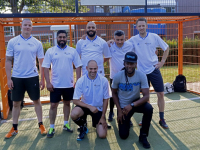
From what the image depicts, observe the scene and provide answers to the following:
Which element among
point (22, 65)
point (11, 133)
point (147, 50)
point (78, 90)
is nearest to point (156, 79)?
point (147, 50)

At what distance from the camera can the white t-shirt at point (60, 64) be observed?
4.14 m

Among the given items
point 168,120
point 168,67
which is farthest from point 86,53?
point 168,67

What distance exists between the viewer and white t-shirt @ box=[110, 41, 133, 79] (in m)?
4.67

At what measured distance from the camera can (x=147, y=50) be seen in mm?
4512

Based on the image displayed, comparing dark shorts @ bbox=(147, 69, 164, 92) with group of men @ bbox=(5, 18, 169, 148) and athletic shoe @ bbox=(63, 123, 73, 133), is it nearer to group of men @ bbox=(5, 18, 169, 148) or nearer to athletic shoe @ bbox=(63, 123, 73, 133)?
group of men @ bbox=(5, 18, 169, 148)

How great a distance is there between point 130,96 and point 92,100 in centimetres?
74

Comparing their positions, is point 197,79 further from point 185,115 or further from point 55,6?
point 55,6

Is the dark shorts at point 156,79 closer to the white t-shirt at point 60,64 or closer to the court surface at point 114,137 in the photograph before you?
the court surface at point 114,137

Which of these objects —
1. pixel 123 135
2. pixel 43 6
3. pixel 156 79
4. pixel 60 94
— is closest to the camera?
pixel 123 135

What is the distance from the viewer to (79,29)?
695cm

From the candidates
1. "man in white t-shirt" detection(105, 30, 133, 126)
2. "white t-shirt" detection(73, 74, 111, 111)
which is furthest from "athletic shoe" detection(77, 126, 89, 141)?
"man in white t-shirt" detection(105, 30, 133, 126)

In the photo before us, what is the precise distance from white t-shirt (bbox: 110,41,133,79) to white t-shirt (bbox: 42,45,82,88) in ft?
3.33

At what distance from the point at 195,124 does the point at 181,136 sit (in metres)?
0.75

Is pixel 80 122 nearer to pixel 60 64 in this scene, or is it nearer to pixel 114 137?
pixel 114 137
